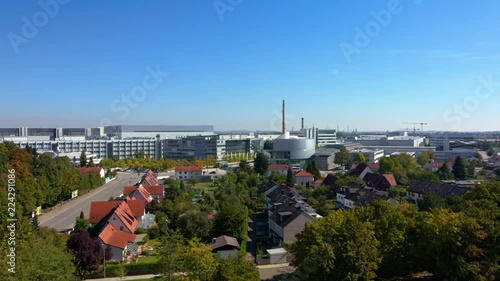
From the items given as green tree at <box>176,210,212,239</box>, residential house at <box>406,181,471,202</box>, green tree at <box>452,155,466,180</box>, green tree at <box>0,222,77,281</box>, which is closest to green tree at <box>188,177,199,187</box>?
green tree at <box>176,210,212,239</box>

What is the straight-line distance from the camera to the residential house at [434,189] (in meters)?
20.0

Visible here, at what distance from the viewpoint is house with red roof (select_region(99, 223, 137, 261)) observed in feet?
45.6

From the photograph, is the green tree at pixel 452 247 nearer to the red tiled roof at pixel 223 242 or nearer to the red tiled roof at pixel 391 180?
the red tiled roof at pixel 223 242

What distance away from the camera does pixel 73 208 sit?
909 inches

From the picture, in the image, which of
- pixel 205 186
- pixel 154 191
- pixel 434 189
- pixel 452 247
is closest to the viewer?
pixel 452 247

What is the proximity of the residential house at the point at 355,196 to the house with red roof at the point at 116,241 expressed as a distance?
10.9 metres

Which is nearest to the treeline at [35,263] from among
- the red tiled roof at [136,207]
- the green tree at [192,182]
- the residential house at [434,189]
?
the red tiled roof at [136,207]

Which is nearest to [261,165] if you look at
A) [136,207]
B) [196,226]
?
[136,207]

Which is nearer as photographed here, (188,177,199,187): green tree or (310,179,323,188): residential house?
(310,179,323,188): residential house

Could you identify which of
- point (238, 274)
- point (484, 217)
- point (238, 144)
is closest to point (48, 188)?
point (238, 274)

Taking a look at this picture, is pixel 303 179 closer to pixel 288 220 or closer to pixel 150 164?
pixel 288 220

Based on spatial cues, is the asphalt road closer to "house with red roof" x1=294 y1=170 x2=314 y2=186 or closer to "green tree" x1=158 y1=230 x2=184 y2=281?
"green tree" x1=158 y1=230 x2=184 y2=281

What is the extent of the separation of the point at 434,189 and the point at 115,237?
17.0m

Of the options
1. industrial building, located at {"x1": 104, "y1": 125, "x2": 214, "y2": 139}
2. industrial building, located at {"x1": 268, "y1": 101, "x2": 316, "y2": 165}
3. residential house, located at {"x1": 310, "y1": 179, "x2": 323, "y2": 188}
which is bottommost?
residential house, located at {"x1": 310, "y1": 179, "x2": 323, "y2": 188}
